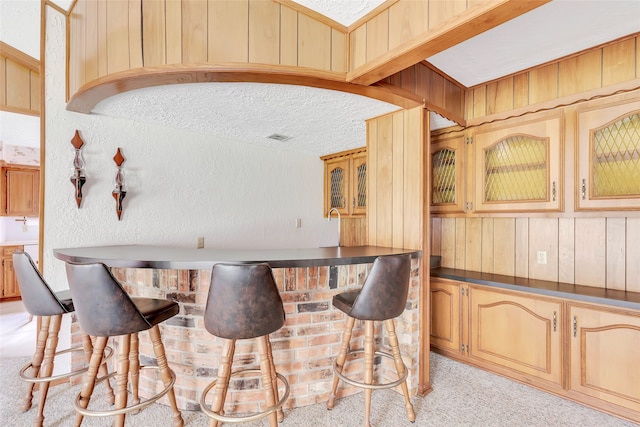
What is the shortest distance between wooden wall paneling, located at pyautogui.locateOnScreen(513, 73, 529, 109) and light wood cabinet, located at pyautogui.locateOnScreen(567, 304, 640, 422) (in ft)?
5.02

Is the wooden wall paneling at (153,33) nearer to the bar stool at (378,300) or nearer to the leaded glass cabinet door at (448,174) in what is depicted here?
the bar stool at (378,300)

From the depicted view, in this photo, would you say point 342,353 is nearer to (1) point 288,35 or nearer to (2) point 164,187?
(1) point 288,35

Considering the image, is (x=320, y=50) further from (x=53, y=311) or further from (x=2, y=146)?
(x=2, y=146)

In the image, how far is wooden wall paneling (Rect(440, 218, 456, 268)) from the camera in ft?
10.1

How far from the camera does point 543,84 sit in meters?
2.32

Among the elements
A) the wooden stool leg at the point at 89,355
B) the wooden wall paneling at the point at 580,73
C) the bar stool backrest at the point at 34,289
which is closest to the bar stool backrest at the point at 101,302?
the bar stool backrest at the point at 34,289

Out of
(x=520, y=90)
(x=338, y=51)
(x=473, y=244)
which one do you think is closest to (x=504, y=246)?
(x=473, y=244)

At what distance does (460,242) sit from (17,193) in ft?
15.3

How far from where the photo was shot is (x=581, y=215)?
214cm

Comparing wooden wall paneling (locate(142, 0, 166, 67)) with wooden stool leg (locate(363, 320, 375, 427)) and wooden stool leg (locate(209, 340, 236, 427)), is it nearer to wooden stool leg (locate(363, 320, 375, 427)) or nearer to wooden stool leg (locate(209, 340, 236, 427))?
wooden stool leg (locate(209, 340, 236, 427))

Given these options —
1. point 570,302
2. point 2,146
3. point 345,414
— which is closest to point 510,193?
point 570,302

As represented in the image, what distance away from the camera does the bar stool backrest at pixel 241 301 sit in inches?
52.8

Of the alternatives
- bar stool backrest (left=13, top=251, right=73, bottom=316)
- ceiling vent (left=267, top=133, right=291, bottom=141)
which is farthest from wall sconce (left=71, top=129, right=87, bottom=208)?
ceiling vent (left=267, top=133, right=291, bottom=141)

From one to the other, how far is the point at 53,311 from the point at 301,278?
1421 mm
